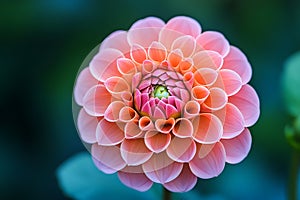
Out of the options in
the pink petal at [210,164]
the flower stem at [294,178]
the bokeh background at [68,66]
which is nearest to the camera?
the pink petal at [210,164]

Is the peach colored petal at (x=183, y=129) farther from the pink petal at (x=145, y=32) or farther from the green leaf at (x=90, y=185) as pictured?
the green leaf at (x=90, y=185)

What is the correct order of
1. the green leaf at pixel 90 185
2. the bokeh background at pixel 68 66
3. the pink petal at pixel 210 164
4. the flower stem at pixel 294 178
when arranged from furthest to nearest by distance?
the bokeh background at pixel 68 66 < the green leaf at pixel 90 185 < the flower stem at pixel 294 178 < the pink petal at pixel 210 164

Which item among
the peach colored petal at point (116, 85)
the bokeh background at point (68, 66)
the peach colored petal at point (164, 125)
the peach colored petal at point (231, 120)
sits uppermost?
the peach colored petal at point (116, 85)

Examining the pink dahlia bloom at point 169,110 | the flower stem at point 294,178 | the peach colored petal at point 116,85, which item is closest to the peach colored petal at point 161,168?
the pink dahlia bloom at point 169,110

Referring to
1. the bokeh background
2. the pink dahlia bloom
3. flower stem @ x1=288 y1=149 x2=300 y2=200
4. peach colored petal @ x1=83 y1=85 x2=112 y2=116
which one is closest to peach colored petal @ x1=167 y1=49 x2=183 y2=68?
the pink dahlia bloom

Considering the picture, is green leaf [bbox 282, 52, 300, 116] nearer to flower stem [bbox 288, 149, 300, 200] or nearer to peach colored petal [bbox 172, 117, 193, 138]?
flower stem [bbox 288, 149, 300, 200]

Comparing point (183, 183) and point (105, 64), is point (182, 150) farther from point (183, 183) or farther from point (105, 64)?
point (105, 64)
